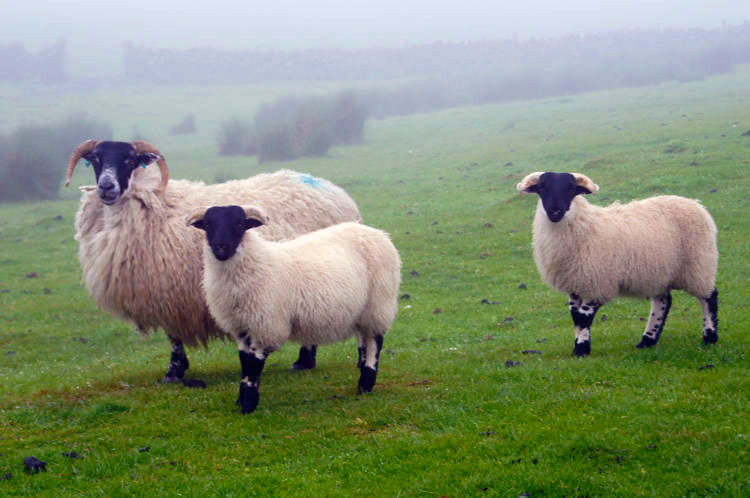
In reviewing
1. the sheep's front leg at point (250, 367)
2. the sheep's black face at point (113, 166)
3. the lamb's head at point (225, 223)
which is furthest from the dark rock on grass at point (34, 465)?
the sheep's black face at point (113, 166)

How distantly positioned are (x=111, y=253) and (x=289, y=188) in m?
3.10

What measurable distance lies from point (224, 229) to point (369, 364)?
2549 millimetres

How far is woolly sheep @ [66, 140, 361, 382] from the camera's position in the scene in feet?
33.3

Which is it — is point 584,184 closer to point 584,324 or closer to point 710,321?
point 584,324

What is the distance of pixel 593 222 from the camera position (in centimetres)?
1008

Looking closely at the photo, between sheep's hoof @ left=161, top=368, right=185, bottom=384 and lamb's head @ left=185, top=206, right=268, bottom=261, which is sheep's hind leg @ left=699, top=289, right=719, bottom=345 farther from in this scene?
sheep's hoof @ left=161, top=368, right=185, bottom=384

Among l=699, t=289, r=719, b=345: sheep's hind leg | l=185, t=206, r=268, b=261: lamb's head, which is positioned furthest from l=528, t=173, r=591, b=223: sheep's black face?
l=185, t=206, r=268, b=261: lamb's head

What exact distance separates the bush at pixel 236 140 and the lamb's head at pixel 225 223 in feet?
154

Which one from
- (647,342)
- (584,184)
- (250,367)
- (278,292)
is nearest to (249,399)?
A: (250,367)

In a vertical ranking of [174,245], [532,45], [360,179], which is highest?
[532,45]

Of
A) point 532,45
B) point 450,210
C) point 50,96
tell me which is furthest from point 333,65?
point 450,210

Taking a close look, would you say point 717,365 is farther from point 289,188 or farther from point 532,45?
point 532,45

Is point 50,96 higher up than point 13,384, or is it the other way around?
point 50,96

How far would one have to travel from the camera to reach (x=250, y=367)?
8406 mm
